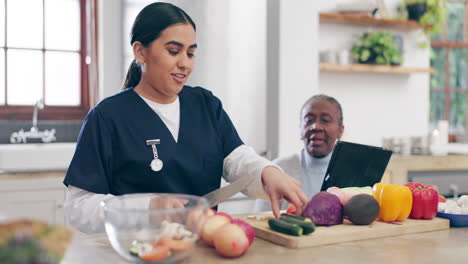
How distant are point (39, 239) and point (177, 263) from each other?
0.31m

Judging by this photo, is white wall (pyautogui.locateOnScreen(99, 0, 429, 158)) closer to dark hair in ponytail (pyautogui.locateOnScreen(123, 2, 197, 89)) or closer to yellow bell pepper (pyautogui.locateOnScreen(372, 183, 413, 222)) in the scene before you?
dark hair in ponytail (pyautogui.locateOnScreen(123, 2, 197, 89))

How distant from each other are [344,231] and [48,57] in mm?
3009

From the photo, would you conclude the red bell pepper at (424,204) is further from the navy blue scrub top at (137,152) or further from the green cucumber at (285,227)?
the navy blue scrub top at (137,152)

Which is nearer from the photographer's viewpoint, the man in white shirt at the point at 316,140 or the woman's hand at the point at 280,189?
the woman's hand at the point at 280,189

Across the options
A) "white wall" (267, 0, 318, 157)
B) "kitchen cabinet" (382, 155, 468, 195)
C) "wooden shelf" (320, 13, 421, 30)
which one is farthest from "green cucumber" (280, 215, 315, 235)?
"wooden shelf" (320, 13, 421, 30)

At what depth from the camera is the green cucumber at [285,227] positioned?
1223 millimetres

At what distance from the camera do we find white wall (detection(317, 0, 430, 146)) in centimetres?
Answer: 417

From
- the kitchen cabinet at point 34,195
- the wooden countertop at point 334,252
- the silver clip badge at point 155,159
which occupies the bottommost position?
the kitchen cabinet at point 34,195

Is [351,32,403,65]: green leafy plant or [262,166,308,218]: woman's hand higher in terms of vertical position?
[351,32,403,65]: green leafy plant

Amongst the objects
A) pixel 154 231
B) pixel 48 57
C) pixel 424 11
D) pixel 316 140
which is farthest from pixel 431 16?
pixel 154 231

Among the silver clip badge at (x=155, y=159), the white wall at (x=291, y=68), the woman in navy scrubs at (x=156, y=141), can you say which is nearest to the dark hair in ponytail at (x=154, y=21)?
the woman in navy scrubs at (x=156, y=141)

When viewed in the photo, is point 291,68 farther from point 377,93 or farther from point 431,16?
point 431,16

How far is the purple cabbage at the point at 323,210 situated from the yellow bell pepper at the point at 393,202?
15 cm

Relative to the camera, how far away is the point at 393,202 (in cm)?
141
